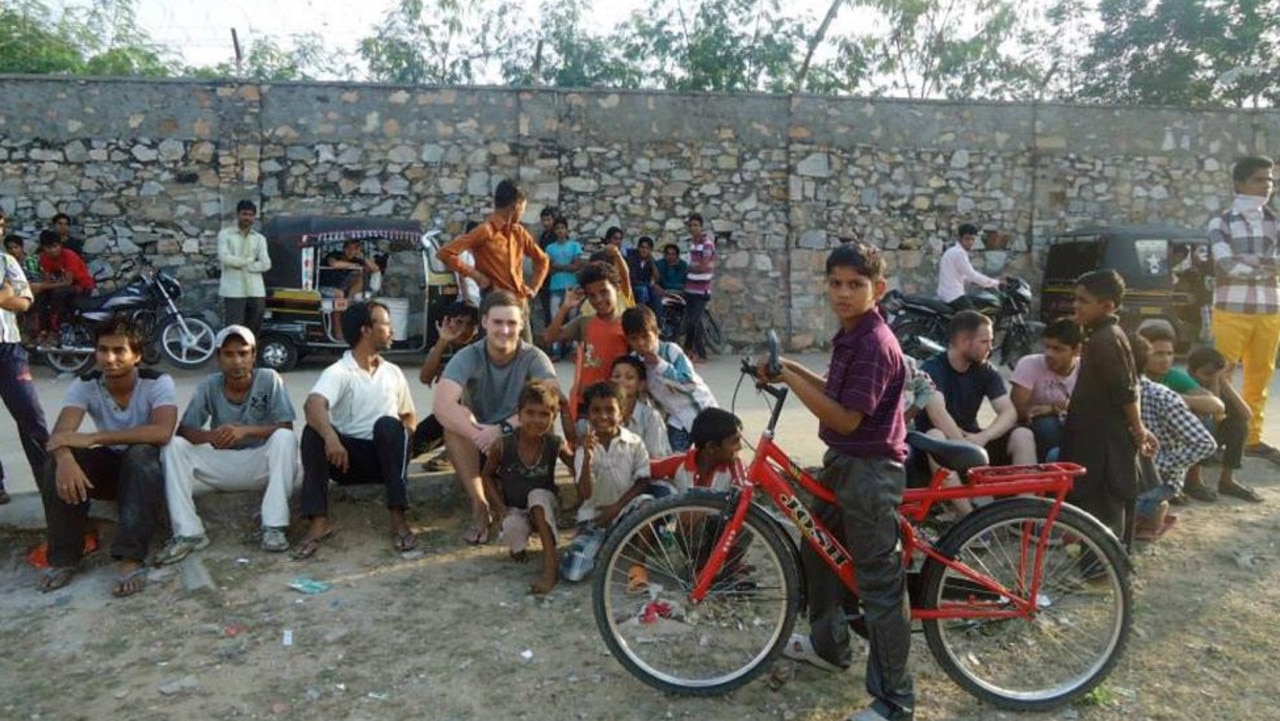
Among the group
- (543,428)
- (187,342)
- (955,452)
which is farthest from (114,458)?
(187,342)

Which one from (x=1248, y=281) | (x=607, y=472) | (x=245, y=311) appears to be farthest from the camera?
(x=245, y=311)

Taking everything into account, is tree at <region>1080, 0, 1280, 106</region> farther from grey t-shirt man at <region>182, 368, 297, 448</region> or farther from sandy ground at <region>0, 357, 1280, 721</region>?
grey t-shirt man at <region>182, 368, 297, 448</region>

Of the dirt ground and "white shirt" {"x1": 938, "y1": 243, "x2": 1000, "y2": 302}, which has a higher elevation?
"white shirt" {"x1": 938, "y1": 243, "x2": 1000, "y2": 302}

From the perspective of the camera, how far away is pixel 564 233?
1107 centimetres

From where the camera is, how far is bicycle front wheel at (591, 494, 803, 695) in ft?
9.96

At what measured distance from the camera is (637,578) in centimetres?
317

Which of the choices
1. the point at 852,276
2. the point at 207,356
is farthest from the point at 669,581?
the point at 207,356

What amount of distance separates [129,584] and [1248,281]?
6.20 meters

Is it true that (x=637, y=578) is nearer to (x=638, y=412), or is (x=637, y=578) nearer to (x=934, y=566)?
(x=934, y=566)

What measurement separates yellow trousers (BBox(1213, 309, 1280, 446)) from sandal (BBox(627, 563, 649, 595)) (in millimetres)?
4295

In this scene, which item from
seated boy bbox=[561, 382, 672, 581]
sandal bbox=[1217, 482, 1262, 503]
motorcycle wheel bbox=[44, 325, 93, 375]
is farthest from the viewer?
motorcycle wheel bbox=[44, 325, 93, 375]

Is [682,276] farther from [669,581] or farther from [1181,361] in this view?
[669,581]

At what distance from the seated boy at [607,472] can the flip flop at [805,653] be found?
104cm

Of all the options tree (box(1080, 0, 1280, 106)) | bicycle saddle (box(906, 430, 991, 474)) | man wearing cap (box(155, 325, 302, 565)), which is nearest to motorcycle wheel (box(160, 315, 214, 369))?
man wearing cap (box(155, 325, 302, 565))
